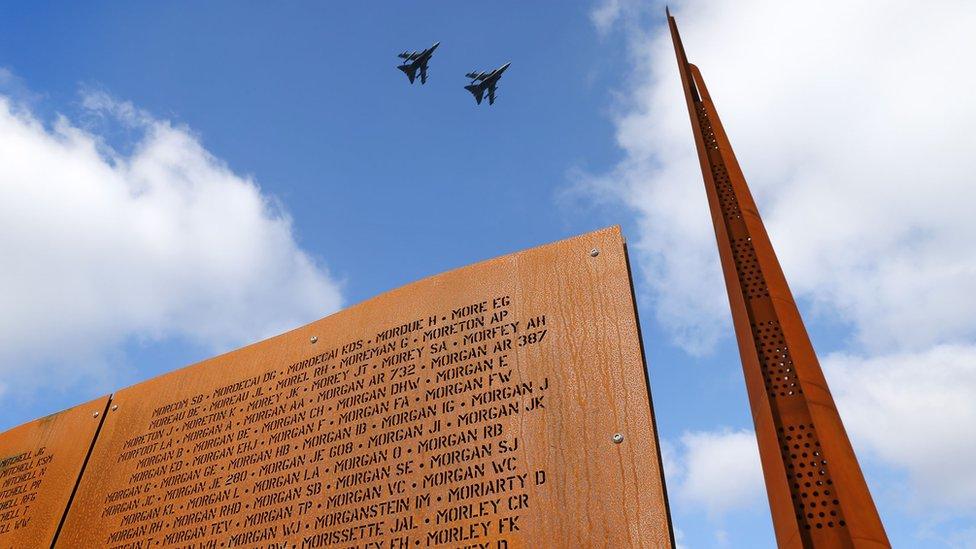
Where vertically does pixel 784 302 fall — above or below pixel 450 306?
below

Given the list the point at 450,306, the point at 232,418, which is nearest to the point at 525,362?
the point at 450,306

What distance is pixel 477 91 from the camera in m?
23.4

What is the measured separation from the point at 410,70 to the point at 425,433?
21690 millimetres

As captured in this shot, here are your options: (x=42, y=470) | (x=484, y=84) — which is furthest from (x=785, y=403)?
(x=484, y=84)

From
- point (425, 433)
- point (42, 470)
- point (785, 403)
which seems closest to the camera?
point (785, 403)

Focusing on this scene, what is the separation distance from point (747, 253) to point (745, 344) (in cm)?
68

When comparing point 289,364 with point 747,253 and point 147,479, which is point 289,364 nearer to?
point 147,479

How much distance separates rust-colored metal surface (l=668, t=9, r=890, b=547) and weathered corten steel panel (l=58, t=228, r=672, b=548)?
1.92 ft

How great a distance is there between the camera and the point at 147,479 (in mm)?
5391

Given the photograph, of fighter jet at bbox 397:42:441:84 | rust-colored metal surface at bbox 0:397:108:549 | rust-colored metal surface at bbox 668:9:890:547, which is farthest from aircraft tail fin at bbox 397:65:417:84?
rust-colored metal surface at bbox 668:9:890:547

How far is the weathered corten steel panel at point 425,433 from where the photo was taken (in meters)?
3.59

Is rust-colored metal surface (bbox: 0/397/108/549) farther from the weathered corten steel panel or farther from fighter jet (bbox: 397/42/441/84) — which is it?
fighter jet (bbox: 397/42/441/84)

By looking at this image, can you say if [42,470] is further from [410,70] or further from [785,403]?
[410,70]

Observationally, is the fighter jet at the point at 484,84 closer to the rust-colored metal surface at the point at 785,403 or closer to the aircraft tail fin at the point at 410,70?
the aircraft tail fin at the point at 410,70
